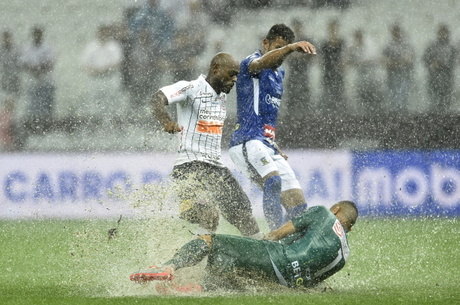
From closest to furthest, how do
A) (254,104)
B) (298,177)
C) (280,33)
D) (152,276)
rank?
(152,276) < (254,104) < (280,33) < (298,177)

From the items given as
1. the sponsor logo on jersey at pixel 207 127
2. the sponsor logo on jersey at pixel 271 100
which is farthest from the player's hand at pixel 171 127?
the sponsor logo on jersey at pixel 271 100

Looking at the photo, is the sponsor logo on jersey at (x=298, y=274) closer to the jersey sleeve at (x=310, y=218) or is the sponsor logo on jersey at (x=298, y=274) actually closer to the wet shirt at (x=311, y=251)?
the wet shirt at (x=311, y=251)

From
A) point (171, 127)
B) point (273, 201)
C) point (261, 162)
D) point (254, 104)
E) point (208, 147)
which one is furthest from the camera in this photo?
point (254, 104)

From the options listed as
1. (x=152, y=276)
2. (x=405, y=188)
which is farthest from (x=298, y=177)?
(x=152, y=276)

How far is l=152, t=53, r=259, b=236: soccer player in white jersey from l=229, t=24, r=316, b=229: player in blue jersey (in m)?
0.78

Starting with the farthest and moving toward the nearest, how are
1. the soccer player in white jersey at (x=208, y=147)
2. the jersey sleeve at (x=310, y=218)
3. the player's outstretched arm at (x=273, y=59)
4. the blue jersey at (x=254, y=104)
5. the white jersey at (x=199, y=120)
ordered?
the blue jersey at (x=254, y=104) → the player's outstretched arm at (x=273, y=59) → the white jersey at (x=199, y=120) → the soccer player in white jersey at (x=208, y=147) → the jersey sleeve at (x=310, y=218)

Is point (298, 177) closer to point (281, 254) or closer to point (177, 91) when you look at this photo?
point (177, 91)

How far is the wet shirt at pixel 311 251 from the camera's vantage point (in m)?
8.55

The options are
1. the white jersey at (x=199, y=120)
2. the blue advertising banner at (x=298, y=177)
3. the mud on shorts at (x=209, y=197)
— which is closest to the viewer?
the mud on shorts at (x=209, y=197)

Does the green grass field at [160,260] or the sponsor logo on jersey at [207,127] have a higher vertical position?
the sponsor logo on jersey at [207,127]

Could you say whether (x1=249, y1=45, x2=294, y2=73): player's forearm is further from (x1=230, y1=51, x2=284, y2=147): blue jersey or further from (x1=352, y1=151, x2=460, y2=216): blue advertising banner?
(x1=352, y1=151, x2=460, y2=216): blue advertising banner

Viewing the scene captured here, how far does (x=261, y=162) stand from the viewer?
35.4 ft

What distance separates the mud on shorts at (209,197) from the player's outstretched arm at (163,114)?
0.56m

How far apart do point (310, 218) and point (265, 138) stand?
93.1 inches
